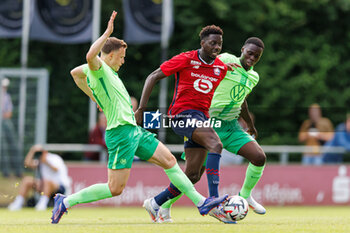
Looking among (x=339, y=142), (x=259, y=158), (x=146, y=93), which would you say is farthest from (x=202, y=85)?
(x=339, y=142)

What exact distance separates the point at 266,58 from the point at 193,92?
626 inches

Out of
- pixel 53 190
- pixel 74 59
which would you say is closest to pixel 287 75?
pixel 74 59

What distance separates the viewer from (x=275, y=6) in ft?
85.9

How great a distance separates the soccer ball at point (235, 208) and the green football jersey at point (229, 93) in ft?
4.89

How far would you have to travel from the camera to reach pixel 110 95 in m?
9.59

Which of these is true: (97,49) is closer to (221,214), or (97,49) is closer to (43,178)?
(221,214)

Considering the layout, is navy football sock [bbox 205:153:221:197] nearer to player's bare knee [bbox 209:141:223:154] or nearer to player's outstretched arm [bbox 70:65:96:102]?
player's bare knee [bbox 209:141:223:154]

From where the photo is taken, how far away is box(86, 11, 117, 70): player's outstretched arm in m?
9.15

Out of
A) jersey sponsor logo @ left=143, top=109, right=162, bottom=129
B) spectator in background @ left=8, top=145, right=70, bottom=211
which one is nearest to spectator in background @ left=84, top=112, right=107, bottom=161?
spectator in background @ left=8, top=145, right=70, bottom=211

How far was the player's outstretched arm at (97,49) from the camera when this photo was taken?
915cm

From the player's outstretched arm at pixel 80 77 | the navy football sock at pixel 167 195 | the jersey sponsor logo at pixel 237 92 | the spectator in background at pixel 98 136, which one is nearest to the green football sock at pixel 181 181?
the navy football sock at pixel 167 195

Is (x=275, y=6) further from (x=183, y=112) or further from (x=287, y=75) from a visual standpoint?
(x=183, y=112)

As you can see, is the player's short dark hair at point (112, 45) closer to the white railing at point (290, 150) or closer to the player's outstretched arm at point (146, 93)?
the player's outstretched arm at point (146, 93)

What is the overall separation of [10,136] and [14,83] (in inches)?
47.5
